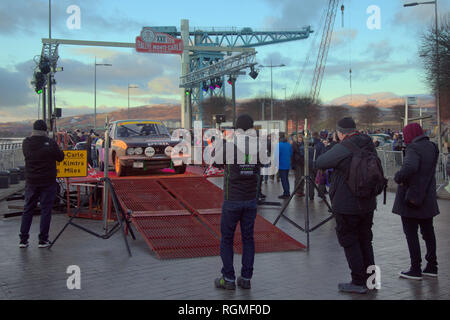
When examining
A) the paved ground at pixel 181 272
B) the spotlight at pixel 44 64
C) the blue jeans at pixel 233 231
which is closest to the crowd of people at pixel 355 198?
the blue jeans at pixel 233 231

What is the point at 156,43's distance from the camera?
106 feet

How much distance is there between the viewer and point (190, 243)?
27.7 feet

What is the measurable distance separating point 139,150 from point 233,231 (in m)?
8.27

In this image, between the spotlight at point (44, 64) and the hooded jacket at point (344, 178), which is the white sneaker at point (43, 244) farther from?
the spotlight at point (44, 64)

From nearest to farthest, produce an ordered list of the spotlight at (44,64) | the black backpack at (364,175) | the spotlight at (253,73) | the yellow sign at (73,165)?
the black backpack at (364,175)
the yellow sign at (73,165)
the spotlight at (44,64)
the spotlight at (253,73)

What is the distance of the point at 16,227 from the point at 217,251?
199 inches

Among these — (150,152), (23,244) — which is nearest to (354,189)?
(23,244)

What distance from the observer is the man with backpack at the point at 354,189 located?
573cm

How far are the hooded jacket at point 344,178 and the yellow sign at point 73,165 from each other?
6.96 m

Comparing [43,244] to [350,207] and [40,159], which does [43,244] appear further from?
[350,207]

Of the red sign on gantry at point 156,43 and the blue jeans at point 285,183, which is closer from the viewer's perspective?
the blue jeans at point 285,183
